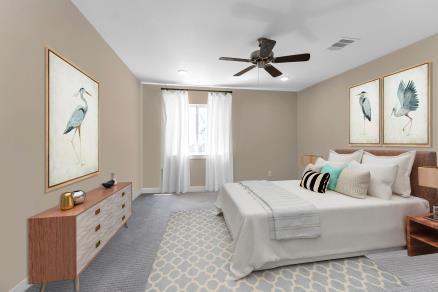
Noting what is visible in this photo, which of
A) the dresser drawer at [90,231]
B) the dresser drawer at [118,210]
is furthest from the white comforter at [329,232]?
the dresser drawer at [118,210]

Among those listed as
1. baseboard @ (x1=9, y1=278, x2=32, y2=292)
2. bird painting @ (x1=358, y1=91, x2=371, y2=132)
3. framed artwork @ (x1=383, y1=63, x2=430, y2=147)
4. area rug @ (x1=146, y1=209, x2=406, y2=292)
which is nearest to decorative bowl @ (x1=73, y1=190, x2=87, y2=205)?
baseboard @ (x1=9, y1=278, x2=32, y2=292)

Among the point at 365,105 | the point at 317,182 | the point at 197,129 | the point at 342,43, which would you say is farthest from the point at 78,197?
the point at 365,105

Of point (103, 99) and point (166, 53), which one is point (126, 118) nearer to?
point (103, 99)

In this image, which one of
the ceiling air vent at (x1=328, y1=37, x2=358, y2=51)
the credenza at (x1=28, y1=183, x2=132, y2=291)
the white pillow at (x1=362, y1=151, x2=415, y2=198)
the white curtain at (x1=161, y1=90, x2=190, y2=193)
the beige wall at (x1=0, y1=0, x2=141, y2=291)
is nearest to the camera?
the beige wall at (x1=0, y1=0, x2=141, y2=291)

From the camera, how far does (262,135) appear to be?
526cm

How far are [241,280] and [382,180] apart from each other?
218cm

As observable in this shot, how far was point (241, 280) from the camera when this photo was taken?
5.78ft

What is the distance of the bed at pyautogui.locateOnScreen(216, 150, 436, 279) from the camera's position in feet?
6.07

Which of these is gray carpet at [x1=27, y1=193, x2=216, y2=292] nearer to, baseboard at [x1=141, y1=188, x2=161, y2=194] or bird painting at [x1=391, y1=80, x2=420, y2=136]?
baseboard at [x1=141, y1=188, x2=161, y2=194]

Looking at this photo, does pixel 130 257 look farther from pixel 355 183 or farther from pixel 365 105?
pixel 365 105

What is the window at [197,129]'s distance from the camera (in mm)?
4895

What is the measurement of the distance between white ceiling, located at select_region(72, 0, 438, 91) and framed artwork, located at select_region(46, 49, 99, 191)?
80cm

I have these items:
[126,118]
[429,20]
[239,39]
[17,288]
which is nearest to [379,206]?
[429,20]

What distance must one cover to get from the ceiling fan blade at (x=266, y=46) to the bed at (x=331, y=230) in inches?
76.3
